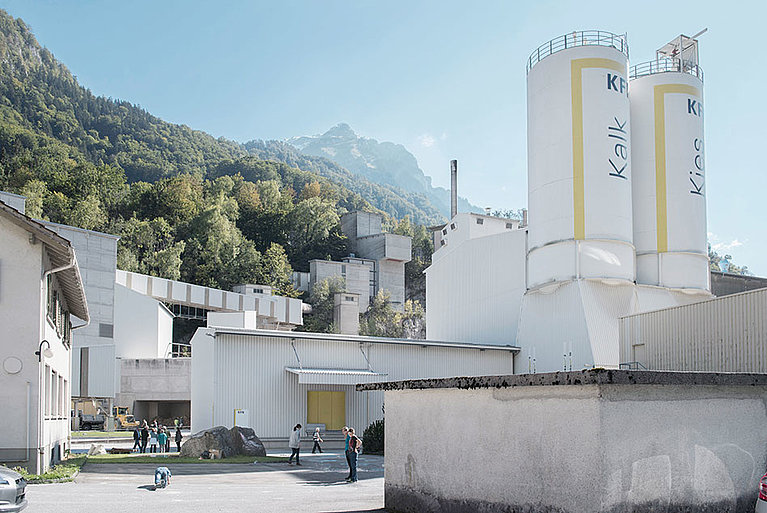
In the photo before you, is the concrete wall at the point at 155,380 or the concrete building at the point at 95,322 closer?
the concrete building at the point at 95,322

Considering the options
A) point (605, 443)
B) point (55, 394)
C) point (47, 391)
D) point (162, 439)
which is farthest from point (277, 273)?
point (605, 443)

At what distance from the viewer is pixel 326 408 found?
34219 mm

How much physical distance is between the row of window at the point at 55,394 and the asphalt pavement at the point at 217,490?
197 centimetres

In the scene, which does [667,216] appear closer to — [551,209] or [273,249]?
[551,209]

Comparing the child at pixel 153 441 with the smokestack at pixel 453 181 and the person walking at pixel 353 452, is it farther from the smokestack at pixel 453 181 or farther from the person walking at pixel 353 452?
the smokestack at pixel 453 181

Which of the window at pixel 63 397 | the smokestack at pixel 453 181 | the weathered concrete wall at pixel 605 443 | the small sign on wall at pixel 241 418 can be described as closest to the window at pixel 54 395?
the window at pixel 63 397

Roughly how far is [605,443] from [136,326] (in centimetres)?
5914

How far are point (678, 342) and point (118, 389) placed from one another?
48.2 metres

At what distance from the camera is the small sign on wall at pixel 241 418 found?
31328mm

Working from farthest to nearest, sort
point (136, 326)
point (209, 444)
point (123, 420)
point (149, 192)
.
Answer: point (149, 192) → point (136, 326) → point (123, 420) → point (209, 444)

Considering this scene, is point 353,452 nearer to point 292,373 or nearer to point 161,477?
point 161,477

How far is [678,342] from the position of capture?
22219 millimetres

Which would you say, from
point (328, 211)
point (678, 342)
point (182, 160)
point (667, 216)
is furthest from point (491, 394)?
point (182, 160)

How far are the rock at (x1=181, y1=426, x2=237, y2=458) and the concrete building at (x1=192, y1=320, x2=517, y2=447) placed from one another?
11.3ft
